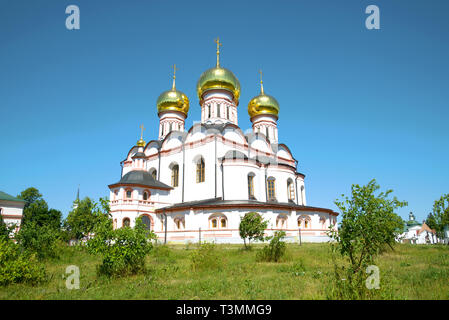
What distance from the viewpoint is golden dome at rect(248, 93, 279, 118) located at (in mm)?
32531

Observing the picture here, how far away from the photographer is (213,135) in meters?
23.9

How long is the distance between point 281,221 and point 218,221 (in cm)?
537

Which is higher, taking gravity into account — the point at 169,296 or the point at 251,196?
the point at 251,196

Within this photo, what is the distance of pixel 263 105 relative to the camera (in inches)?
1278

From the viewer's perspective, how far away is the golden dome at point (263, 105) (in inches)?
1281

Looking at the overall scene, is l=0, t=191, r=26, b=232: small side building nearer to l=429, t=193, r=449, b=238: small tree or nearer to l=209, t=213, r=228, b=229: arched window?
l=209, t=213, r=228, b=229: arched window

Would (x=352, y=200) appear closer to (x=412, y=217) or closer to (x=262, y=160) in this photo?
(x=262, y=160)

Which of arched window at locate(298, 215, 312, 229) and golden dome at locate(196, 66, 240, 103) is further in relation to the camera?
golden dome at locate(196, 66, 240, 103)

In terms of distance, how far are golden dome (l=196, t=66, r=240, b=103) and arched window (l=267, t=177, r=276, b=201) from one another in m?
10.8

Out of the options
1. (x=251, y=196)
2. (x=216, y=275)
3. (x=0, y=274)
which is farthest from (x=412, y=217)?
(x=0, y=274)

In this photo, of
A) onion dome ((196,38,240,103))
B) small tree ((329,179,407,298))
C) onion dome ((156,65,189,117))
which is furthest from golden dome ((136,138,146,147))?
small tree ((329,179,407,298))

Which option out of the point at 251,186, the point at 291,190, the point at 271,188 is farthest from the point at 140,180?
the point at 291,190
